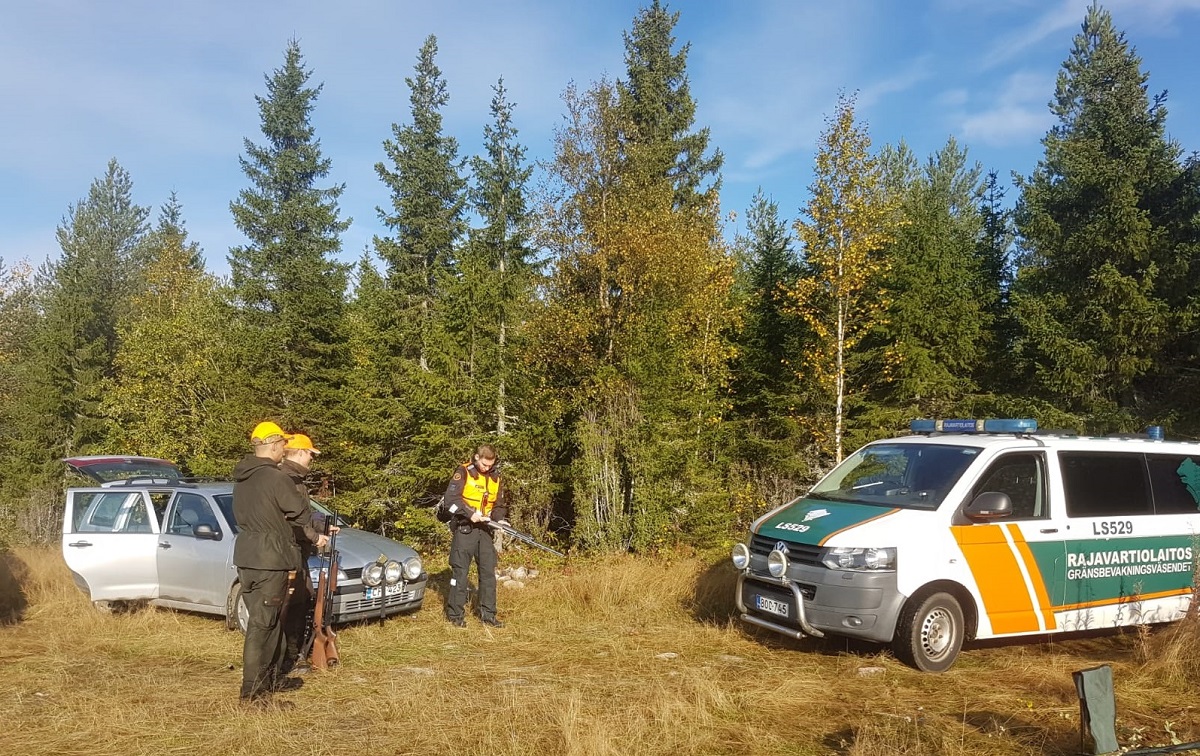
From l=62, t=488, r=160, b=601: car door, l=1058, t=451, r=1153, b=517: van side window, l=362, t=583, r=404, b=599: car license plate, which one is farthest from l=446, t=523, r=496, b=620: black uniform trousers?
l=1058, t=451, r=1153, b=517: van side window

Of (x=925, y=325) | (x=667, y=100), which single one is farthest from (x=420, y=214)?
(x=925, y=325)

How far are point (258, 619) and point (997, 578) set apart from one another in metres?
5.74

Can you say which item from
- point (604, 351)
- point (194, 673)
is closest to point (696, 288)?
point (604, 351)

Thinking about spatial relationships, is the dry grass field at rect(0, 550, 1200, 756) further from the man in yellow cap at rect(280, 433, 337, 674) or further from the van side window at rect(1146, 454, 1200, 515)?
the van side window at rect(1146, 454, 1200, 515)

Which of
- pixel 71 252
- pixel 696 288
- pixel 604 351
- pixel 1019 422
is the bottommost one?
pixel 1019 422

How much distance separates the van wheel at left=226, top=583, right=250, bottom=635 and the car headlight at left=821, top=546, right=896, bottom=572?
570 cm

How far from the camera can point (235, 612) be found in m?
8.24

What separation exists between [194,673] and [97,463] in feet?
20.6

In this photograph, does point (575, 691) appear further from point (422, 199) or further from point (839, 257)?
point (422, 199)

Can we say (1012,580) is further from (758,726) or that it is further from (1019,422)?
(758,726)

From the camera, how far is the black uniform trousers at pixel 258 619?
5.80 m

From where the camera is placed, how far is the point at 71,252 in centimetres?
3569

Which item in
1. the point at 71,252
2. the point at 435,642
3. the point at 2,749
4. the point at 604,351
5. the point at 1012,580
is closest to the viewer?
the point at 2,749

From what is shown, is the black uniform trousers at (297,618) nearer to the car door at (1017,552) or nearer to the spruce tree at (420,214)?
the car door at (1017,552)
